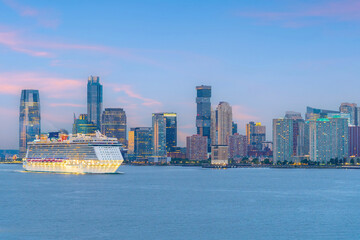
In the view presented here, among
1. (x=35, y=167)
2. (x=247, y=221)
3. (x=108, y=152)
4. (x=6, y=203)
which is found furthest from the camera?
(x=35, y=167)

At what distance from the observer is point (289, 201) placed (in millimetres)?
87312

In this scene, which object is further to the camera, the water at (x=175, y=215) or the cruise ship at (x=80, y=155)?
the cruise ship at (x=80, y=155)

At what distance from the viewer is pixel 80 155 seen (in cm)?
15225

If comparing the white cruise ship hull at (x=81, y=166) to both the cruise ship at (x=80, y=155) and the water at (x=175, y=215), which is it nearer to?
the cruise ship at (x=80, y=155)

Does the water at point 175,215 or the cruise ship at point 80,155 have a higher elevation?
the cruise ship at point 80,155

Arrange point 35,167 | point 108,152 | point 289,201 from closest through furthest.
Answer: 1. point 289,201
2. point 108,152
3. point 35,167

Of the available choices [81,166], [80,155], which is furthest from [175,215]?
[80,155]

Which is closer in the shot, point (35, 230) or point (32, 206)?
point (35, 230)

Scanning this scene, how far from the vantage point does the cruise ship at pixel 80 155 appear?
486 feet

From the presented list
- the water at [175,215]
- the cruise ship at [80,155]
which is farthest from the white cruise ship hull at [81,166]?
the water at [175,215]

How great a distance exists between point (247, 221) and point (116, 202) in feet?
79.3

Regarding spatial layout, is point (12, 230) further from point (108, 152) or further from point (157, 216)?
point (108, 152)

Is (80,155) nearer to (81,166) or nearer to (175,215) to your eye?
(81,166)

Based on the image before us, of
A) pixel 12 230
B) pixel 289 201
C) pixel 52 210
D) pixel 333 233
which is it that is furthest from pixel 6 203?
pixel 333 233
